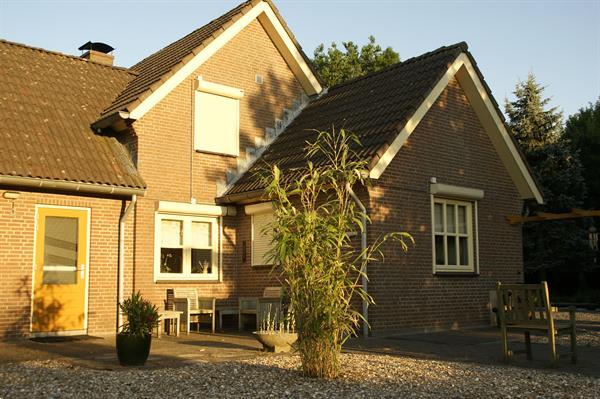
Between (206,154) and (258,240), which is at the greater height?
(206,154)

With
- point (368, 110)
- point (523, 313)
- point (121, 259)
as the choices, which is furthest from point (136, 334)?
point (368, 110)

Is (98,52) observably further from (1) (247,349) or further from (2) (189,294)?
(1) (247,349)

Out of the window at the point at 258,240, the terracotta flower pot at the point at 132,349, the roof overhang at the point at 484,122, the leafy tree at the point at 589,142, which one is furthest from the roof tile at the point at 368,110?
the leafy tree at the point at 589,142

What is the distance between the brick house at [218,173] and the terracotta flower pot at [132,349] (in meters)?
4.55

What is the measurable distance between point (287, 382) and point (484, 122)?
34.0ft

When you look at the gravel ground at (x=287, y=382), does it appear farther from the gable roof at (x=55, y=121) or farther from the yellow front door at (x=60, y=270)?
the gable roof at (x=55, y=121)

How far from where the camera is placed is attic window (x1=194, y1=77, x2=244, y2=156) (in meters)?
15.5

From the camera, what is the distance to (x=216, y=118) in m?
15.8

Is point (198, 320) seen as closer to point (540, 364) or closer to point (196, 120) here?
point (196, 120)

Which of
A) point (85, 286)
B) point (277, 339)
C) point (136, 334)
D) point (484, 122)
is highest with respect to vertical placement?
point (484, 122)

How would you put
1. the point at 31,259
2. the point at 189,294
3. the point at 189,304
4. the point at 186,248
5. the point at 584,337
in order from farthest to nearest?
the point at 186,248
the point at 189,294
the point at 189,304
the point at 31,259
the point at 584,337

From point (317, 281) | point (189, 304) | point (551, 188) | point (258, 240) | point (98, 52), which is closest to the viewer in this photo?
point (317, 281)

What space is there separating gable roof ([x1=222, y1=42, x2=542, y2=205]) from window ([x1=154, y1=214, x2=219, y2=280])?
965 millimetres

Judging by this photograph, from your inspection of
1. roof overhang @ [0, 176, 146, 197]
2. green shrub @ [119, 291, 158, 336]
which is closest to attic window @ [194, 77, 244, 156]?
roof overhang @ [0, 176, 146, 197]
